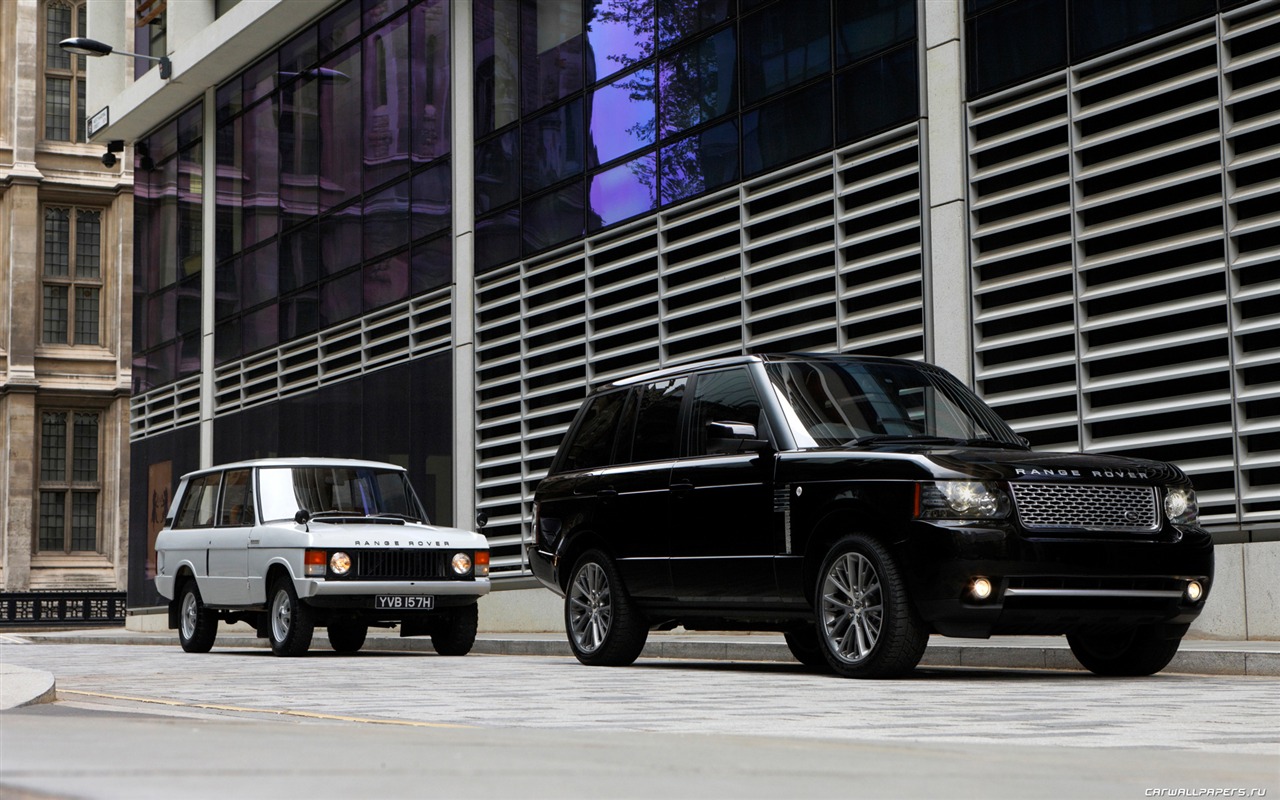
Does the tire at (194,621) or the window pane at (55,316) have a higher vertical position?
the window pane at (55,316)

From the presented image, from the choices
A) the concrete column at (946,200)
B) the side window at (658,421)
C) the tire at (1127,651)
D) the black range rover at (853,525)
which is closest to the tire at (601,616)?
the black range rover at (853,525)

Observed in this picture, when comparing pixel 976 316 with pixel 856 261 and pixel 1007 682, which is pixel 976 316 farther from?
pixel 1007 682

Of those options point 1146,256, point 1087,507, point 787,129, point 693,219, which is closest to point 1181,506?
point 1087,507

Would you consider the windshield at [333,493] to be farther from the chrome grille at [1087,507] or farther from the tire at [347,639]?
the chrome grille at [1087,507]

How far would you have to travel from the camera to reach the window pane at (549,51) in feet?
73.0

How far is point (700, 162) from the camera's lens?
64.5 ft

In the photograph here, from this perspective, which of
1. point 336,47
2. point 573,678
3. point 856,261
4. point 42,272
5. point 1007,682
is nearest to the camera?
point 1007,682

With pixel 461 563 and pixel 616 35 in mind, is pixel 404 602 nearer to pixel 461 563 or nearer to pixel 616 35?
pixel 461 563

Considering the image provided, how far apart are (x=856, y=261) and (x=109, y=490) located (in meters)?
36.1

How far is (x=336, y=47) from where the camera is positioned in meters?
28.2

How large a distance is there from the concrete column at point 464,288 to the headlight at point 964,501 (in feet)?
47.3

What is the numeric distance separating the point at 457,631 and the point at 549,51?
29.4 feet

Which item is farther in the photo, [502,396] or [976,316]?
[502,396]

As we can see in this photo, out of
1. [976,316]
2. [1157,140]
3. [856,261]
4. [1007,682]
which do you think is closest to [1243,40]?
[1157,140]
